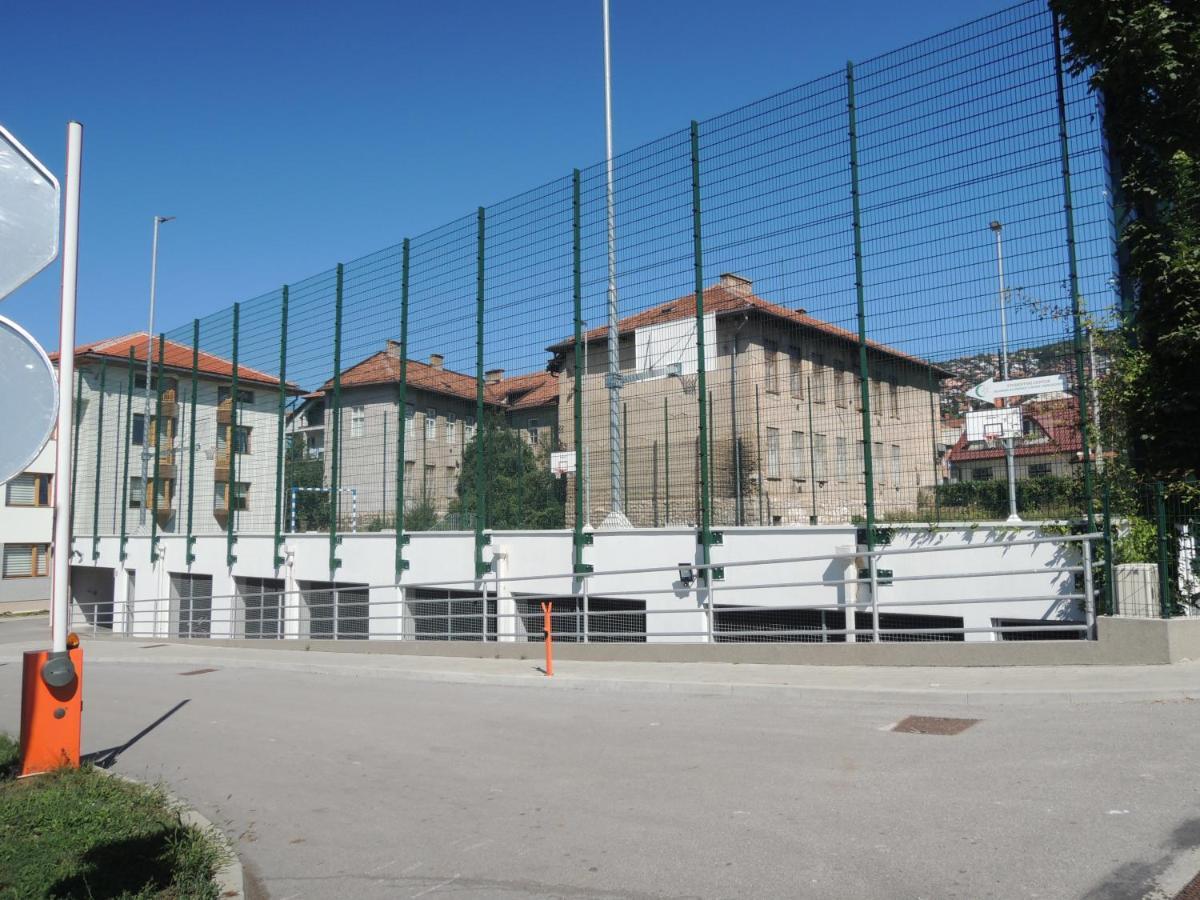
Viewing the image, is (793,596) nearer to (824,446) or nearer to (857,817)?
(824,446)

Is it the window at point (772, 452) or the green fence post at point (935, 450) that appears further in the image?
the window at point (772, 452)

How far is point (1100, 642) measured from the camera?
9820 millimetres

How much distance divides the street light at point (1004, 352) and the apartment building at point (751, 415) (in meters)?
0.81

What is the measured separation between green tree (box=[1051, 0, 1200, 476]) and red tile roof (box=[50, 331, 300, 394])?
1798 centimetres

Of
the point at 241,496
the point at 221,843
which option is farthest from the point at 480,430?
the point at 221,843

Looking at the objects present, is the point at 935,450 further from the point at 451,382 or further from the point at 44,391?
the point at 44,391

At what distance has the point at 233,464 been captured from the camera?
25.2 metres

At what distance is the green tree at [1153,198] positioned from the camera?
1064 centimetres

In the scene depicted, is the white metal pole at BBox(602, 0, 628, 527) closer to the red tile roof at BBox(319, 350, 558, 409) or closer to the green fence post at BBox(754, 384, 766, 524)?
the red tile roof at BBox(319, 350, 558, 409)

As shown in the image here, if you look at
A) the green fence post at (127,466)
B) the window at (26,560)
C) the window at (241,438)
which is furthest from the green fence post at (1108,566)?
the window at (26,560)

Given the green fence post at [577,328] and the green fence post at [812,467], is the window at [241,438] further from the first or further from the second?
the green fence post at [812,467]

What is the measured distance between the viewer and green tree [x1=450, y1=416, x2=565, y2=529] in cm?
1683

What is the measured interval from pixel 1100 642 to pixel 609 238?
9.59 meters

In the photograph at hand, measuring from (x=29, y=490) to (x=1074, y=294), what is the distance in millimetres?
50209
